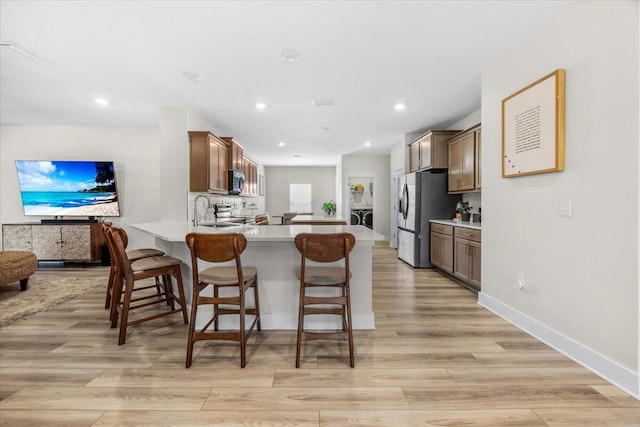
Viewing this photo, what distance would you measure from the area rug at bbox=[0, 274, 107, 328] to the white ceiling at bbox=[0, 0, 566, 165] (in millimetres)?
2553

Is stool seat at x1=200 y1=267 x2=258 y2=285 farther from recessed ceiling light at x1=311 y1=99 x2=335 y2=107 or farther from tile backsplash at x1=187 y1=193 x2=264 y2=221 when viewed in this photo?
recessed ceiling light at x1=311 y1=99 x2=335 y2=107

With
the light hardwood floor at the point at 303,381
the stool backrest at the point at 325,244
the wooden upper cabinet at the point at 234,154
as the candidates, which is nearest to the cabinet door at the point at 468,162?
the light hardwood floor at the point at 303,381

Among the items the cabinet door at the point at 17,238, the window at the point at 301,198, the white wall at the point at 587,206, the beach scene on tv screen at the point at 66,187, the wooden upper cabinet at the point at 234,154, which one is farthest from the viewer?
the window at the point at 301,198

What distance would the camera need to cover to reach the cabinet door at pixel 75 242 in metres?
5.02

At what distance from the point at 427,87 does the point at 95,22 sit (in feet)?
11.1

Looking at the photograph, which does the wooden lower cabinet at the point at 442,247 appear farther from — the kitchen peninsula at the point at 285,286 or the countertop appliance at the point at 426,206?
the kitchen peninsula at the point at 285,286

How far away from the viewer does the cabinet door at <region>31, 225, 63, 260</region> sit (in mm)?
5008

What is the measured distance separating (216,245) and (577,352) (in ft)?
8.76

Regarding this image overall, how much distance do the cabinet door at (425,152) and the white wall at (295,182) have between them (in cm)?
559

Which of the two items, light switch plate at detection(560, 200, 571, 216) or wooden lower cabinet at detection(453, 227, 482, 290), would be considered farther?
wooden lower cabinet at detection(453, 227, 482, 290)

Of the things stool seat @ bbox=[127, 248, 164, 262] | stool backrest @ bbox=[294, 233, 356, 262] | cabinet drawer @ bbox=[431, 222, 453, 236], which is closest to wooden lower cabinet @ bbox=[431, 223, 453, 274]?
cabinet drawer @ bbox=[431, 222, 453, 236]

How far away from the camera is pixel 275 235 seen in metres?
2.45

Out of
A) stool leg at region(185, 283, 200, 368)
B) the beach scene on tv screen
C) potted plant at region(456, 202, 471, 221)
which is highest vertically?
the beach scene on tv screen

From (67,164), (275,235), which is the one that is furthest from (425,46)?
(67,164)
